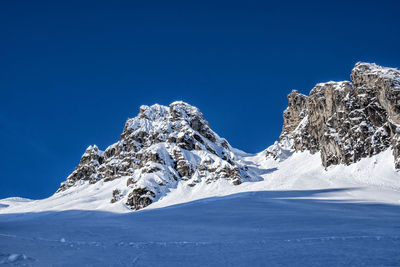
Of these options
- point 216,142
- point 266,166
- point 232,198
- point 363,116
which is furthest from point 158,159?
point 232,198

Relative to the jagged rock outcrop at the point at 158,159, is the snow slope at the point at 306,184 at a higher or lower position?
lower

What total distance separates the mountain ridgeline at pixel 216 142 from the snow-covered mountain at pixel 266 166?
26 cm

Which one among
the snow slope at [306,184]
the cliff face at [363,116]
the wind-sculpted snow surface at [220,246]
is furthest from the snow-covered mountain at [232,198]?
the snow slope at [306,184]

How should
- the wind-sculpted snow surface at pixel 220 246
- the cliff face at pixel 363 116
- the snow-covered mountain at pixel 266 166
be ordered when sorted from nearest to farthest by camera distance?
the wind-sculpted snow surface at pixel 220 246 → the snow-covered mountain at pixel 266 166 → the cliff face at pixel 363 116

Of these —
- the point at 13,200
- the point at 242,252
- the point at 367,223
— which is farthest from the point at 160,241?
the point at 13,200

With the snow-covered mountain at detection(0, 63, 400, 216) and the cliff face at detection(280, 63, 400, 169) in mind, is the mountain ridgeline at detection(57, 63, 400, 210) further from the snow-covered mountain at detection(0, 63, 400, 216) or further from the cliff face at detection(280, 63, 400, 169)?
the snow-covered mountain at detection(0, 63, 400, 216)

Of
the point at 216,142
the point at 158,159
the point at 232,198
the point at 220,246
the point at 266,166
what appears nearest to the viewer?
the point at 220,246

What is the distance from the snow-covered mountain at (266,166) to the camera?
75750 millimetres

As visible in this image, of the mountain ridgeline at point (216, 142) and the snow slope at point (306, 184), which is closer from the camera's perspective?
the snow slope at point (306, 184)

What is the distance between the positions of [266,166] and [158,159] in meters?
64.3

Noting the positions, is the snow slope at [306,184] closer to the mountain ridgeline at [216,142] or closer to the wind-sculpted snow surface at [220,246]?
the mountain ridgeline at [216,142]

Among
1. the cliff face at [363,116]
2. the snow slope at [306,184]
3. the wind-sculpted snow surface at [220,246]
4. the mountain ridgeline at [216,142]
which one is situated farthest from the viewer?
the mountain ridgeline at [216,142]

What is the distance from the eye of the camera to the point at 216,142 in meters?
Result: 138

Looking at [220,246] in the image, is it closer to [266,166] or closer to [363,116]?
[363,116]
